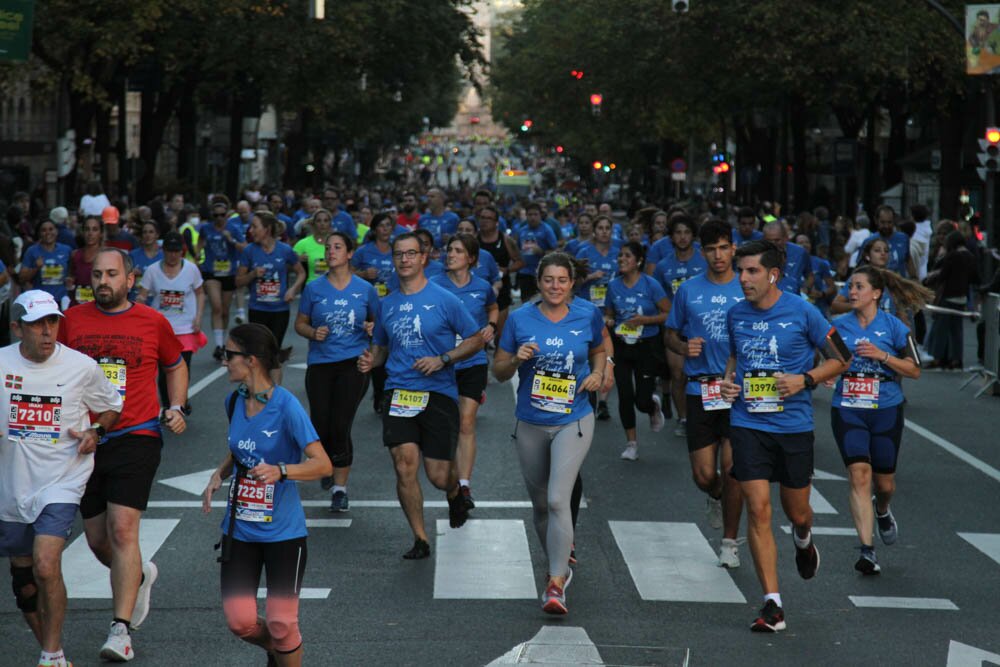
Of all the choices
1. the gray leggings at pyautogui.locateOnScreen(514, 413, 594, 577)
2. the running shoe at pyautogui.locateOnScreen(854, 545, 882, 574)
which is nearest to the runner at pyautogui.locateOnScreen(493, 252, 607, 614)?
the gray leggings at pyautogui.locateOnScreen(514, 413, 594, 577)

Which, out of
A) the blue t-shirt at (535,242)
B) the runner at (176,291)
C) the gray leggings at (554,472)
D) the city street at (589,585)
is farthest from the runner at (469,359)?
the blue t-shirt at (535,242)

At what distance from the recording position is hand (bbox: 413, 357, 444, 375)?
32.4ft

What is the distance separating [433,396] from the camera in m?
9.98

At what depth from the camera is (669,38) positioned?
130 ft

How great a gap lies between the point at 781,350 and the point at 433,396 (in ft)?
7.36

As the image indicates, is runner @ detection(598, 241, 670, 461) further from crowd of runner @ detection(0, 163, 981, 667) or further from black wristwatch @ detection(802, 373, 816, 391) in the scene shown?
black wristwatch @ detection(802, 373, 816, 391)

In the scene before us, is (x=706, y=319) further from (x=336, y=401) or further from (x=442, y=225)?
(x=442, y=225)

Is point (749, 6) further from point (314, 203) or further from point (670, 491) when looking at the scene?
point (670, 491)

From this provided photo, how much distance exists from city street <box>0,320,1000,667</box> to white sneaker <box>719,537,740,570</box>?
64 mm

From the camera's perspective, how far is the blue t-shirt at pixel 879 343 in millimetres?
9906

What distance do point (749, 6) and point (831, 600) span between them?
29.2 metres

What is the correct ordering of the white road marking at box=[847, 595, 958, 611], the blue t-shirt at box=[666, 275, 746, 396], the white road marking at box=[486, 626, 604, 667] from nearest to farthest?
the white road marking at box=[486, 626, 604, 667]
the white road marking at box=[847, 595, 958, 611]
the blue t-shirt at box=[666, 275, 746, 396]

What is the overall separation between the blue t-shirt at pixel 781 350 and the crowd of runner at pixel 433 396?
1cm

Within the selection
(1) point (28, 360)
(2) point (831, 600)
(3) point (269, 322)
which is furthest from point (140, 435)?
(3) point (269, 322)
